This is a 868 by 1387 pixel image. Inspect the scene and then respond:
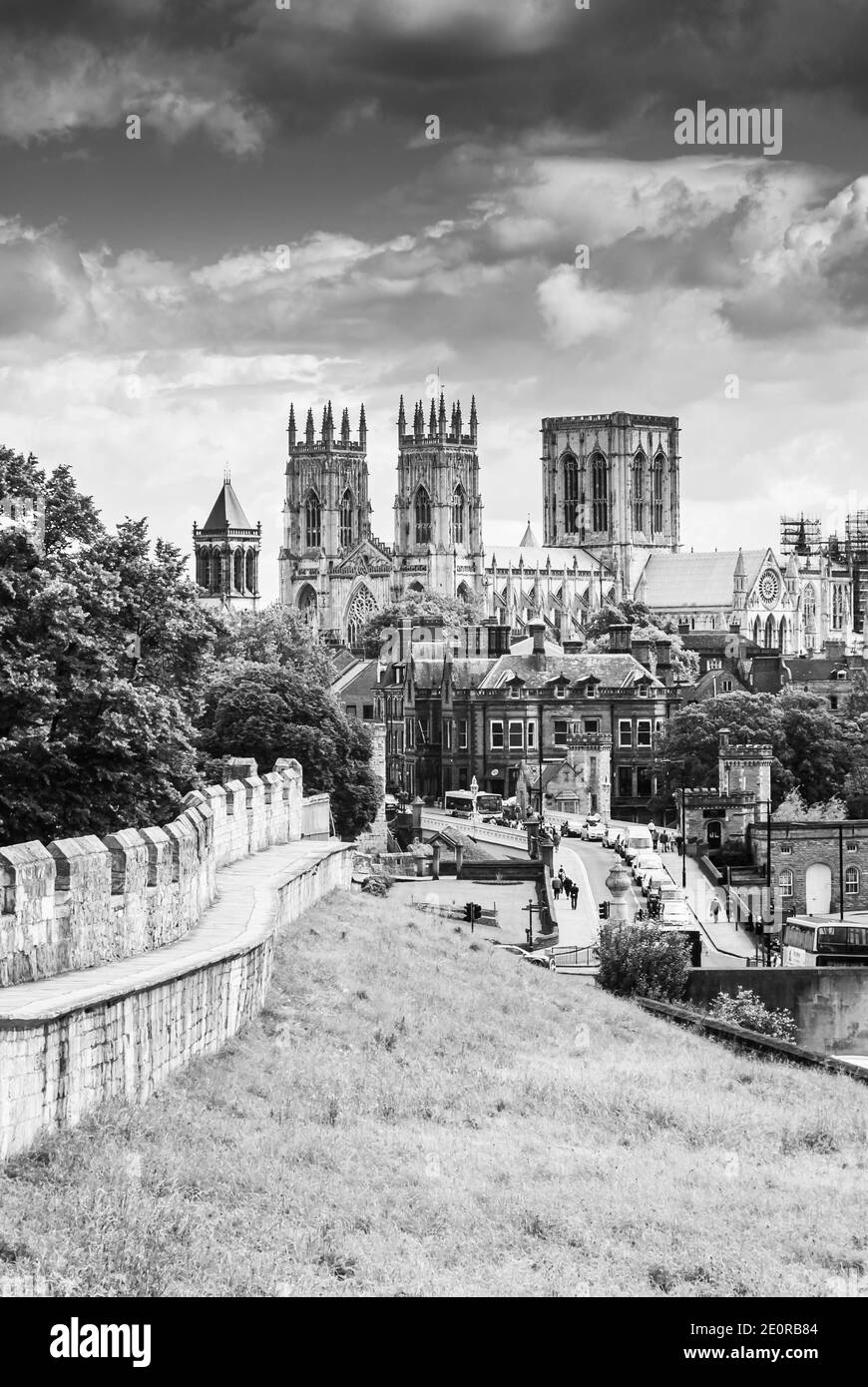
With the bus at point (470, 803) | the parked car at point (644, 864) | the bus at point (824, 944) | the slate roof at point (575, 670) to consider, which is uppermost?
the slate roof at point (575, 670)

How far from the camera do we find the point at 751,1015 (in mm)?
36656

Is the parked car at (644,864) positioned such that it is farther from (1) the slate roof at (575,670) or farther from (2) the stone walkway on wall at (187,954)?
(1) the slate roof at (575,670)

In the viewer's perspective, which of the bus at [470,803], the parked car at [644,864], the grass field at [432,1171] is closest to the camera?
the grass field at [432,1171]

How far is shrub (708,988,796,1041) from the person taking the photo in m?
36.4

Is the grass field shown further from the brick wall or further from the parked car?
the parked car

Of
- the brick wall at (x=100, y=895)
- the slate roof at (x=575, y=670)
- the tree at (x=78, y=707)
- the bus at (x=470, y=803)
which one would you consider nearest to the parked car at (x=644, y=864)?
the tree at (x=78, y=707)

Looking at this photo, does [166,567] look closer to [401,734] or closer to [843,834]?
[843,834]

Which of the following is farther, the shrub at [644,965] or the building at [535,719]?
the building at [535,719]

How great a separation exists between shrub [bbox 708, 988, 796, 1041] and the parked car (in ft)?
57.9

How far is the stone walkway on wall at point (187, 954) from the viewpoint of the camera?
17109mm

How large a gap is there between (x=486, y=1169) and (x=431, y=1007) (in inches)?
331

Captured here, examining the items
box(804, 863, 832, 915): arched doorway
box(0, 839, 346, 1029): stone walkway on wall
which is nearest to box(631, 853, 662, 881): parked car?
box(804, 863, 832, 915): arched doorway

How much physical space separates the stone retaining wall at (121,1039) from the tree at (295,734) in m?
42.1
